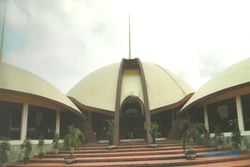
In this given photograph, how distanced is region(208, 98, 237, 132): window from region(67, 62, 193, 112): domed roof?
405 cm

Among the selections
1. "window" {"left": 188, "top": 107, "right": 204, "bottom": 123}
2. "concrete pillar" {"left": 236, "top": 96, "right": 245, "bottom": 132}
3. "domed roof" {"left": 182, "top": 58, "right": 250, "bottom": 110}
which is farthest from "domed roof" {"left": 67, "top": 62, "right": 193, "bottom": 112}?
"concrete pillar" {"left": 236, "top": 96, "right": 245, "bottom": 132}

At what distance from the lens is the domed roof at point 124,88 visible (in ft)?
59.4

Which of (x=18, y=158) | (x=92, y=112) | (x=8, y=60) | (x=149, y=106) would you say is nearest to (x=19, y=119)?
(x=18, y=158)

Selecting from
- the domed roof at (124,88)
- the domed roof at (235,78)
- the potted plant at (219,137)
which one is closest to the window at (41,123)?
the domed roof at (124,88)

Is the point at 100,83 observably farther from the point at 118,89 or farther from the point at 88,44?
the point at 88,44

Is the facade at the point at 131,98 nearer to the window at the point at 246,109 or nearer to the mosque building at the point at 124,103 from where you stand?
the mosque building at the point at 124,103

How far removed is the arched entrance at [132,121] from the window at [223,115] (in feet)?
20.4

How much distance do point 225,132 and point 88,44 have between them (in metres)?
9.99

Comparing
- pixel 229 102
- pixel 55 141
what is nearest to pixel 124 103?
pixel 55 141

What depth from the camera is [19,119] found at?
11.7 metres

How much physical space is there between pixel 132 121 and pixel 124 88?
2600 mm

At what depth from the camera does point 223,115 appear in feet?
43.1

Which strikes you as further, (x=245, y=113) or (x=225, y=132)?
(x=225, y=132)

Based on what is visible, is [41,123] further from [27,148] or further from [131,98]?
[131,98]
